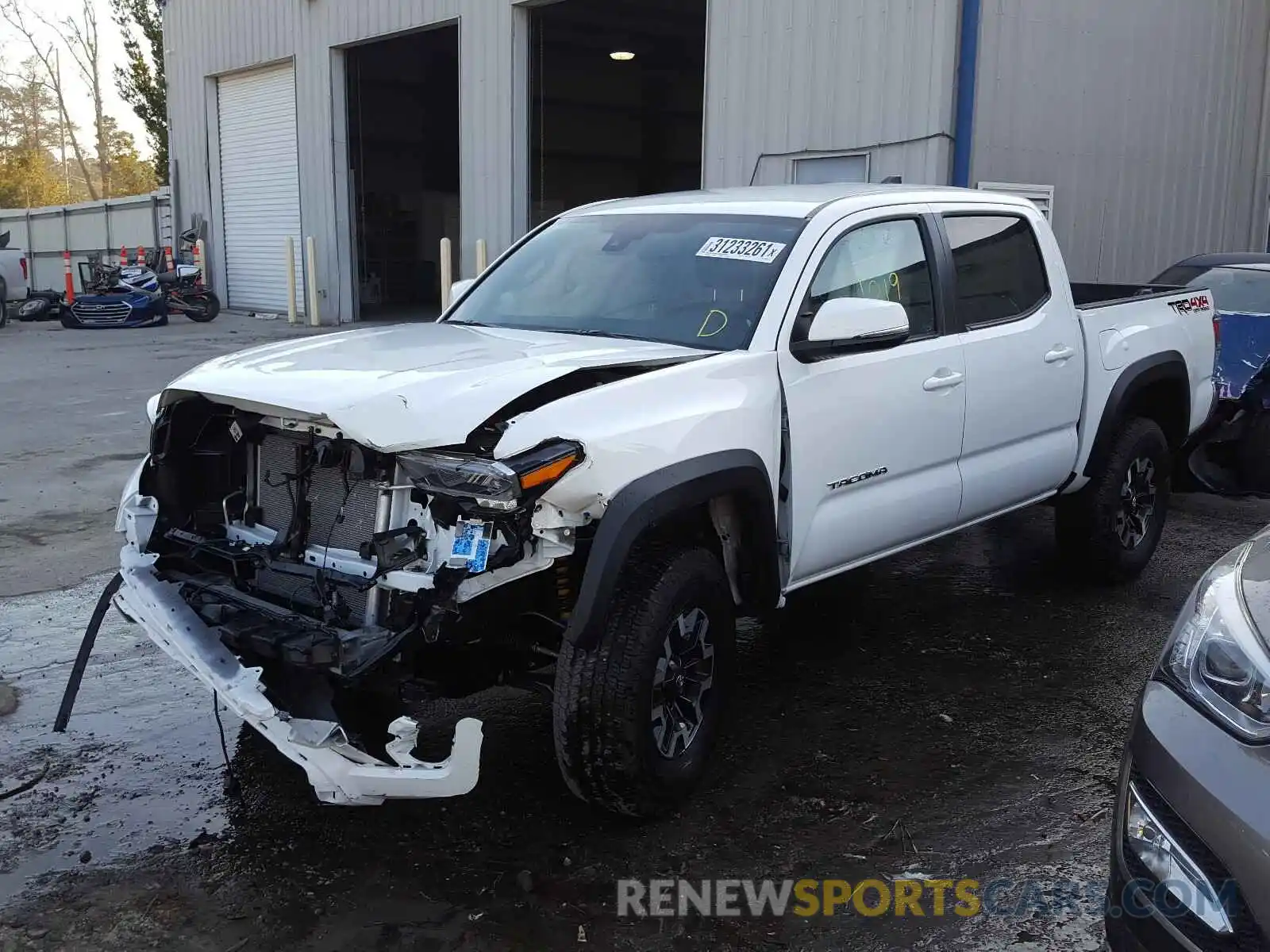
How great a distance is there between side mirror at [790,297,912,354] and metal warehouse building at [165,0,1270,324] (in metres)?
7.77

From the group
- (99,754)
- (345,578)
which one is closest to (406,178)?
(99,754)

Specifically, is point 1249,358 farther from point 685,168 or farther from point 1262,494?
point 685,168

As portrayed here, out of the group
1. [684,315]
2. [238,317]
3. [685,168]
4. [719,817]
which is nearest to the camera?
[719,817]

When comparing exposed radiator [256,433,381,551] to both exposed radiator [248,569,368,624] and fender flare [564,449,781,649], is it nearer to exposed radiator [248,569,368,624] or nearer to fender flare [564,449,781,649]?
exposed radiator [248,569,368,624]

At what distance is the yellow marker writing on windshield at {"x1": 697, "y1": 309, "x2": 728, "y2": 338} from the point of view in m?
4.20

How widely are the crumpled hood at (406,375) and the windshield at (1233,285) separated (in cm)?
592

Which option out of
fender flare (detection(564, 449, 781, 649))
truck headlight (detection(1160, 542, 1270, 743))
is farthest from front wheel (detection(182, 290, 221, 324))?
truck headlight (detection(1160, 542, 1270, 743))

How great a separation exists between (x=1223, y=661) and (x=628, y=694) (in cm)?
158

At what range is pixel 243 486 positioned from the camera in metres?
3.92

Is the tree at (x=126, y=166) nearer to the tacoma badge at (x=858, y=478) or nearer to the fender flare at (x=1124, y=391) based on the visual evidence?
the fender flare at (x=1124, y=391)

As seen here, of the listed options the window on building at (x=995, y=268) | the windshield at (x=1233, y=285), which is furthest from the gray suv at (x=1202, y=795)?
the windshield at (x=1233, y=285)

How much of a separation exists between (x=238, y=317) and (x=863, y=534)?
2065 cm

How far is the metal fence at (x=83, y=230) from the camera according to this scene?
27.3m

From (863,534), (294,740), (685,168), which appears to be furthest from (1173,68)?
(685,168)
